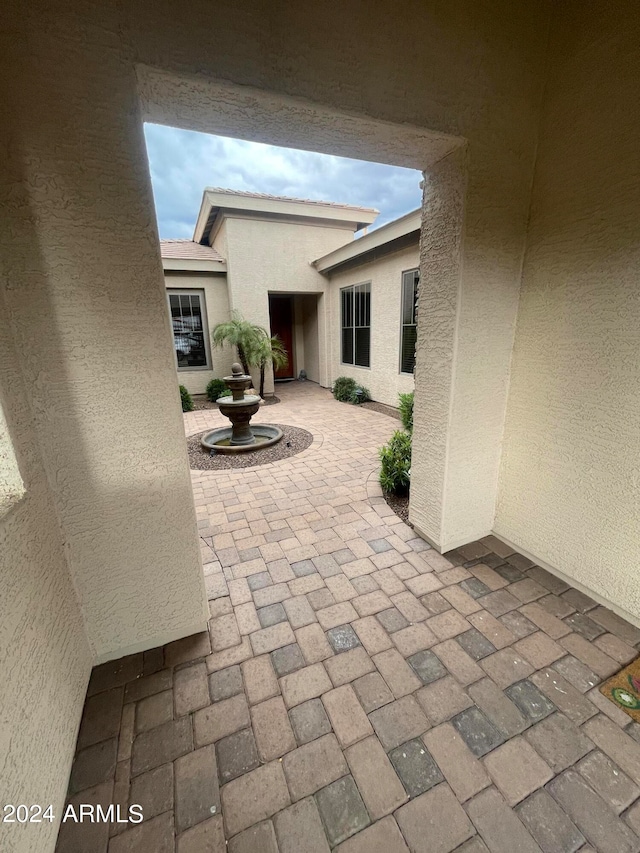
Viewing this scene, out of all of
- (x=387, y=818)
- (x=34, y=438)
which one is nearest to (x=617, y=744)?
(x=387, y=818)

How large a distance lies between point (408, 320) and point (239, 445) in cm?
412

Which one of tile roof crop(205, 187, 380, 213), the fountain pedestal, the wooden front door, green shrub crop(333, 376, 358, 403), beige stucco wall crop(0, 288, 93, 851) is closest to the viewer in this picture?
beige stucco wall crop(0, 288, 93, 851)

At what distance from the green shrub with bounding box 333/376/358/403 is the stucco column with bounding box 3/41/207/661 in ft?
21.8

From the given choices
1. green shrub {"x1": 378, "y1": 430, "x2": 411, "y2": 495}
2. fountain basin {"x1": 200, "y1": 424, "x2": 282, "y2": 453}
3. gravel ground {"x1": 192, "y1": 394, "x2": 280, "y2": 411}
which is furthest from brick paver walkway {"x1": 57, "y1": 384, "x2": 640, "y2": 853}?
gravel ground {"x1": 192, "y1": 394, "x2": 280, "y2": 411}

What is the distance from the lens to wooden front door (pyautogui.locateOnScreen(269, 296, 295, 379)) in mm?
11336

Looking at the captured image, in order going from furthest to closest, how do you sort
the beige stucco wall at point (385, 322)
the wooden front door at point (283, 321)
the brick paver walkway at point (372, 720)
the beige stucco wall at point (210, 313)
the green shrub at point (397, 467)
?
1. the wooden front door at point (283, 321)
2. the beige stucco wall at point (210, 313)
3. the beige stucco wall at point (385, 322)
4. the green shrub at point (397, 467)
5. the brick paver walkway at point (372, 720)

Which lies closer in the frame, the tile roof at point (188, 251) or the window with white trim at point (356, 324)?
the window with white trim at point (356, 324)

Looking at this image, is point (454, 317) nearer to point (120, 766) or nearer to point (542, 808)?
point (542, 808)

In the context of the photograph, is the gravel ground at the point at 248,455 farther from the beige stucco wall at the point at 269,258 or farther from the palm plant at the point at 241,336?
the beige stucco wall at the point at 269,258

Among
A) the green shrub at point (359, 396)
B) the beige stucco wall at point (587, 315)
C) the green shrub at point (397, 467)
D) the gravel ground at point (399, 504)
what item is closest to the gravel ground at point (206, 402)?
the green shrub at point (359, 396)

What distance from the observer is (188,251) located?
8992mm

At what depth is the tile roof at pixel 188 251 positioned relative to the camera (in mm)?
8367

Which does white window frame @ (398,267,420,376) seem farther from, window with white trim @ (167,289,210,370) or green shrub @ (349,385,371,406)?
window with white trim @ (167,289,210,370)

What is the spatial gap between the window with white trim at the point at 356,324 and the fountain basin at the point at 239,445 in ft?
11.5
